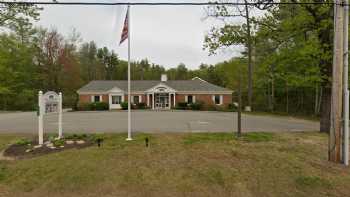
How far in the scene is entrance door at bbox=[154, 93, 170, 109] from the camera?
33.9 m

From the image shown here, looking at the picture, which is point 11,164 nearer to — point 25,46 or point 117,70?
point 25,46

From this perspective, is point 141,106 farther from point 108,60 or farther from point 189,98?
point 108,60

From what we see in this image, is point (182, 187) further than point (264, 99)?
No

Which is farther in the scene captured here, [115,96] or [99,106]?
[115,96]

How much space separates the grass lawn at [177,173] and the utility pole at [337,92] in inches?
16.9

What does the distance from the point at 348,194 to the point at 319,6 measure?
778 centimetres

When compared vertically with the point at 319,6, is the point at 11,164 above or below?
below

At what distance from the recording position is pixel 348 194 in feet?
13.0

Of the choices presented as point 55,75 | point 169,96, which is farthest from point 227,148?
point 55,75

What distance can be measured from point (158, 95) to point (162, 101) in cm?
113

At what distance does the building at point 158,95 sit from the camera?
110 feet

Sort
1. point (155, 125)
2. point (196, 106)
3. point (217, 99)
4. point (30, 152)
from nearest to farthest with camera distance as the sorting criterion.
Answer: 1. point (30, 152)
2. point (155, 125)
3. point (196, 106)
4. point (217, 99)

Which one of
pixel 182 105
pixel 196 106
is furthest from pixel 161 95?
pixel 196 106

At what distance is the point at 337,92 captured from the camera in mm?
5441
